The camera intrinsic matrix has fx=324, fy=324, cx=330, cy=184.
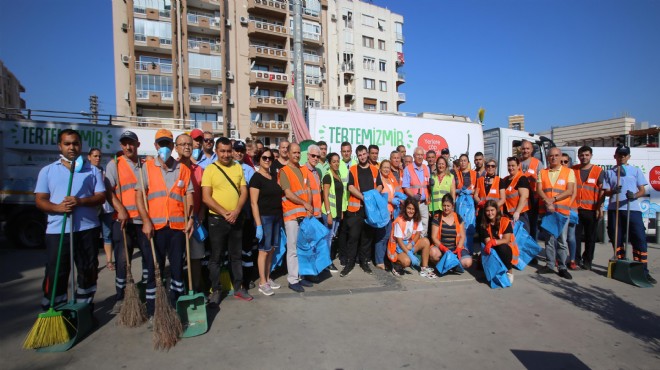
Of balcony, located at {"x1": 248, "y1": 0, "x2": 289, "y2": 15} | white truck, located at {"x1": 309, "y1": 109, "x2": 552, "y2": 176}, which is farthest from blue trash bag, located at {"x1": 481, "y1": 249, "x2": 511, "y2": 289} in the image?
balcony, located at {"x1": 248, "y1": 0, "x2": 289, "y2": 15}

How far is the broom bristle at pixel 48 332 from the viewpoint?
9.30ft

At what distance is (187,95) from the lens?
29406mm

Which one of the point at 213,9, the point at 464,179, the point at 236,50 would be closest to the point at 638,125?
the point at 464,179

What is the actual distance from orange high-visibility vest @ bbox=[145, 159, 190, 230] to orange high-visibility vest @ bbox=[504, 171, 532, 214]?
16.5ft

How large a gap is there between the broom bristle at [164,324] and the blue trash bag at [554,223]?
5.38m

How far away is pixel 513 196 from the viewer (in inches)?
215

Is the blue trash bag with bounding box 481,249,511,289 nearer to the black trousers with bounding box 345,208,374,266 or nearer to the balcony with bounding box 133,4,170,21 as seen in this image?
the black trousers with bounding box 345,208,374,266

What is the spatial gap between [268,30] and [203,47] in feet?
22.2

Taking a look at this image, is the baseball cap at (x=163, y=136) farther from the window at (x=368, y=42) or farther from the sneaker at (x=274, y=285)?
the window at (x=368, y=42)

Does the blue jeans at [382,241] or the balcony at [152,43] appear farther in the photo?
the balcony at [152,43]

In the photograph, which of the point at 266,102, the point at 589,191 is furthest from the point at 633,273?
the point at 266,102

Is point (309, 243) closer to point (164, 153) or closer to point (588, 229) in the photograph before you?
point (164, 153)

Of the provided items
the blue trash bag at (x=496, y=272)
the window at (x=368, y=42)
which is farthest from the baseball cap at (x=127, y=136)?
the window at (x=368, y=42)

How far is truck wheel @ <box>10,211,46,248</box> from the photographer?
6984 millimetres
